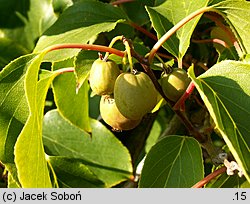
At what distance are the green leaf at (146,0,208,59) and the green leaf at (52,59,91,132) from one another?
27 cm

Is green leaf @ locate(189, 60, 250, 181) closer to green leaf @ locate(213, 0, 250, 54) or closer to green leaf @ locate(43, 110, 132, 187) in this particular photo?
green leaf @ locate(213, 0, 250, 54)

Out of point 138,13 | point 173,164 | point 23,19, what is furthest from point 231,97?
point 23,19

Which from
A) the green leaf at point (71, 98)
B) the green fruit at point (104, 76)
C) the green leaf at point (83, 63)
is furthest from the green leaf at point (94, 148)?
the green fruit at point (104, 76)

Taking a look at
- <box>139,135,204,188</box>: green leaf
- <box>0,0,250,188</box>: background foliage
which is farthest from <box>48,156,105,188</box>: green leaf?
<box>139,135,204,188</box>: green leaf

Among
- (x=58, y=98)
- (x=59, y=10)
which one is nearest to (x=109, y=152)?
(x=58, y=98)

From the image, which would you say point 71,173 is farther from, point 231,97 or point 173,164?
point 231,97

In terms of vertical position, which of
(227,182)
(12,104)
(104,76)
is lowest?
(227,182)

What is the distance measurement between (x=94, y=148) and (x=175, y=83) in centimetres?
62

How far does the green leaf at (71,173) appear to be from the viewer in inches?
66.7

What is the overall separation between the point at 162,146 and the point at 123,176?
0.32 meters

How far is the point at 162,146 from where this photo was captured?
1.46 m

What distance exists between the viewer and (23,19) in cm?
191

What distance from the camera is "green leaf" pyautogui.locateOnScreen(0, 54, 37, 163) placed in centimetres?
128
